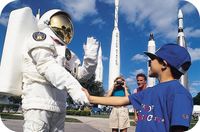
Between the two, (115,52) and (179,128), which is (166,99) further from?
(115,52)

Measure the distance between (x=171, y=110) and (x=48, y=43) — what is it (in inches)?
49.1

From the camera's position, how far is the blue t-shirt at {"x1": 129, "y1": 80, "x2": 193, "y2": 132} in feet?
7.47

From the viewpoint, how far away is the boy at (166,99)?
2285mm

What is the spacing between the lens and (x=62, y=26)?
137 inches

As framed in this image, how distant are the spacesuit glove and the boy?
2.48ft

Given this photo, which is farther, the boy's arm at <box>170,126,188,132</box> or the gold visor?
the gold visor

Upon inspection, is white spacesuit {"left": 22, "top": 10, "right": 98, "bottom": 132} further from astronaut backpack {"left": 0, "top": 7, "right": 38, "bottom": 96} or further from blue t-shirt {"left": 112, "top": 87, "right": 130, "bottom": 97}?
blue t-shirt {"left": 112, "top": 87, "right": 130, "bottom": 97}

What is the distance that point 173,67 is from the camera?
2.51 m

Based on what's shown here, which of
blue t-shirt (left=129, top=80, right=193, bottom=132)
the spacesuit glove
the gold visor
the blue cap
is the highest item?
the gold visor

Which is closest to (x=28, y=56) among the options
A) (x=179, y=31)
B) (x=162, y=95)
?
(x=162, y=95)

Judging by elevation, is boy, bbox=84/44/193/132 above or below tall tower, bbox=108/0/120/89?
below

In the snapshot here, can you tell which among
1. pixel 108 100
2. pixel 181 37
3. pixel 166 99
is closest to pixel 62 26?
pixel 108 100

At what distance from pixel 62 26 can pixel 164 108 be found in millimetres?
1505

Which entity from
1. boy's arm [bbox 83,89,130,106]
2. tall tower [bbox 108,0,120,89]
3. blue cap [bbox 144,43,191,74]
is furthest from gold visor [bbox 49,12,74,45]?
tall tower [bbox 108,0,120,89]
